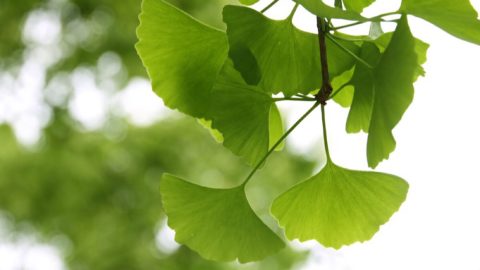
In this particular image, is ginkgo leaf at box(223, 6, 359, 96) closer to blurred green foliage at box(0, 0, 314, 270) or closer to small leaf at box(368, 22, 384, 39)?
small leaf at box(368, 22, 384, 39)

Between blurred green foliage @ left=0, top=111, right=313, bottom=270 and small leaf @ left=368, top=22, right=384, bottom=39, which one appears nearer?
small leaf @ left=368, top=22, right=384, bottom=39

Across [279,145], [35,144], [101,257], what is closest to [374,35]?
[279,145]

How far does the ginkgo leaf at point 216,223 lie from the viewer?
386mm

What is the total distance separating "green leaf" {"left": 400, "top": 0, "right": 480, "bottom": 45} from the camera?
313 mm

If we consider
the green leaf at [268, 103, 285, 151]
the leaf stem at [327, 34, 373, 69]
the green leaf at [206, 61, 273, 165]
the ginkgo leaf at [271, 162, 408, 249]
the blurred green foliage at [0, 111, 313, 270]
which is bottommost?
the blurred green foliage at [0, 111, 313, 270]

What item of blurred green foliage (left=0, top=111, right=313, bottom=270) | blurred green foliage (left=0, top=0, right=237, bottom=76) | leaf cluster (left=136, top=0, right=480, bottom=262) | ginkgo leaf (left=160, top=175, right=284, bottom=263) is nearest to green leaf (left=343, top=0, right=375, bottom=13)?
leaf cluster (left=136, top=0, right=480, bottom=262)

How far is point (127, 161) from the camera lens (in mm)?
3910

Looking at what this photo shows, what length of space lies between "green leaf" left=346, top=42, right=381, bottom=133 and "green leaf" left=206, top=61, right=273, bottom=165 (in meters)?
0.05

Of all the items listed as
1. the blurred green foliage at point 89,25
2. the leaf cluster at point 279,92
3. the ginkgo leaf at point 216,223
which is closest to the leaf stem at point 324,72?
the leaf cluster at point 279,92

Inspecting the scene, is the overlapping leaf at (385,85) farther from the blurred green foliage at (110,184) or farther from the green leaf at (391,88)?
the blurred green foliage at (110,184)

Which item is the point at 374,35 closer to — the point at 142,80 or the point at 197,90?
the point at 197,90

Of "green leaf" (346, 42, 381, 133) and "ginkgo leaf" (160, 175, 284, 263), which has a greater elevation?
"green leaf" (346, 42, 381, 133)

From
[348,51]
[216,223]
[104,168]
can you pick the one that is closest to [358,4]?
[348,51]

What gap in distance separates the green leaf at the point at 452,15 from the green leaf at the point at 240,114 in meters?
0.09
